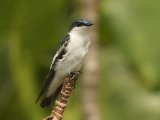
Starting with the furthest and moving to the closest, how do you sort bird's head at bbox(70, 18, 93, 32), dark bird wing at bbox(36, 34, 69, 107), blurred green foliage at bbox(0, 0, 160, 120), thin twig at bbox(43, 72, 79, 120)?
blurred green foliage at bbox(0, 0, 160, 120) → dark bird wing at bbox(36, 34, 69, 107) → bird's head at bbox(70, 18, 93, 32) → thin twig at bbox(43, 72, 79, 120)

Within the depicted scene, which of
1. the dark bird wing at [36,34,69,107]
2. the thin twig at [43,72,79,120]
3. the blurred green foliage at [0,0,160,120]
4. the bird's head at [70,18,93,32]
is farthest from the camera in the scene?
the blurred green foliage at [0,0,160,120]

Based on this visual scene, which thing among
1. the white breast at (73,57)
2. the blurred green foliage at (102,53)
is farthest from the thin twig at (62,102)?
the blurred green foliage at (102,53)

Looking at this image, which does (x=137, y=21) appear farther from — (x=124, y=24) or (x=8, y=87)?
(x=8, y=87)

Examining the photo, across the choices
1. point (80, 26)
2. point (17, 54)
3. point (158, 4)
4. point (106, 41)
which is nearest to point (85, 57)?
point (80, 26)

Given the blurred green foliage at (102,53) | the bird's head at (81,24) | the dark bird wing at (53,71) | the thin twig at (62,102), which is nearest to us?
the thin twig at (62,102)

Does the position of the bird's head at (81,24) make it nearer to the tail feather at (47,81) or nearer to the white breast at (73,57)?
the white breast at (73,57)

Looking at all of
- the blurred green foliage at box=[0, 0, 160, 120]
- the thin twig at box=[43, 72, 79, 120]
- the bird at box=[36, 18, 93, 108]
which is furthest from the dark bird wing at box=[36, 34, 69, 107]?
the blurred green foliage at box=[0, 0, 160, 120]

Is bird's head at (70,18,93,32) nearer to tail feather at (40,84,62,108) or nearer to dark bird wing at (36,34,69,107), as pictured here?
dark bird wing at (36,34,69,107)
